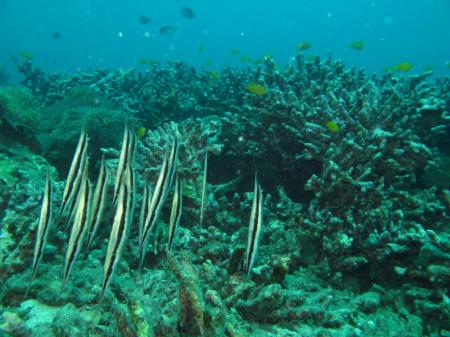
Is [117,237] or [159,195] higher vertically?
[159,195]

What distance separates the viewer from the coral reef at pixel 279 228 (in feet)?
9.98

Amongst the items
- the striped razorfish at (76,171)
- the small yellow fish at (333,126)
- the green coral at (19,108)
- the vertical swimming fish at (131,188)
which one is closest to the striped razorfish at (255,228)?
the vertical swimming fish at (131,188)

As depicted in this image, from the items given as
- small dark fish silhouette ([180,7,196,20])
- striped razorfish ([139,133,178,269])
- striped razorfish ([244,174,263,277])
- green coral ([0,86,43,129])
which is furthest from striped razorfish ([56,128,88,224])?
small dark fish silhouette ([180,7,196,20])

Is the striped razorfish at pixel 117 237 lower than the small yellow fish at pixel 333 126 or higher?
lower

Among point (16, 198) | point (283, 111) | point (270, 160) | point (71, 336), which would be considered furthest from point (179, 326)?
point (283, 111)

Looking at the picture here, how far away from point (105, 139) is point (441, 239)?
6544mm

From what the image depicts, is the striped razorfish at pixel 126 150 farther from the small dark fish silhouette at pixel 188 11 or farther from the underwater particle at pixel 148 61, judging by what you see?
the small dark fish silhouette at pixel 188 11

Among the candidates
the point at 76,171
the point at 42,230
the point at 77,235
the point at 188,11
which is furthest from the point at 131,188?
the point at 188,11

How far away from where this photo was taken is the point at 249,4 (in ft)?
466

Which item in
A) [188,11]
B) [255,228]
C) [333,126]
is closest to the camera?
[255,228]

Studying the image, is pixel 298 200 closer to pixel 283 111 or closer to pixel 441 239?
pixel 283 111

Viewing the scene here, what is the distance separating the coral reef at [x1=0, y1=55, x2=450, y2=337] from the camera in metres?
3.04

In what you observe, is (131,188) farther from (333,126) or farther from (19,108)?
(19,108)

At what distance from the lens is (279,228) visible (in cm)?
465
